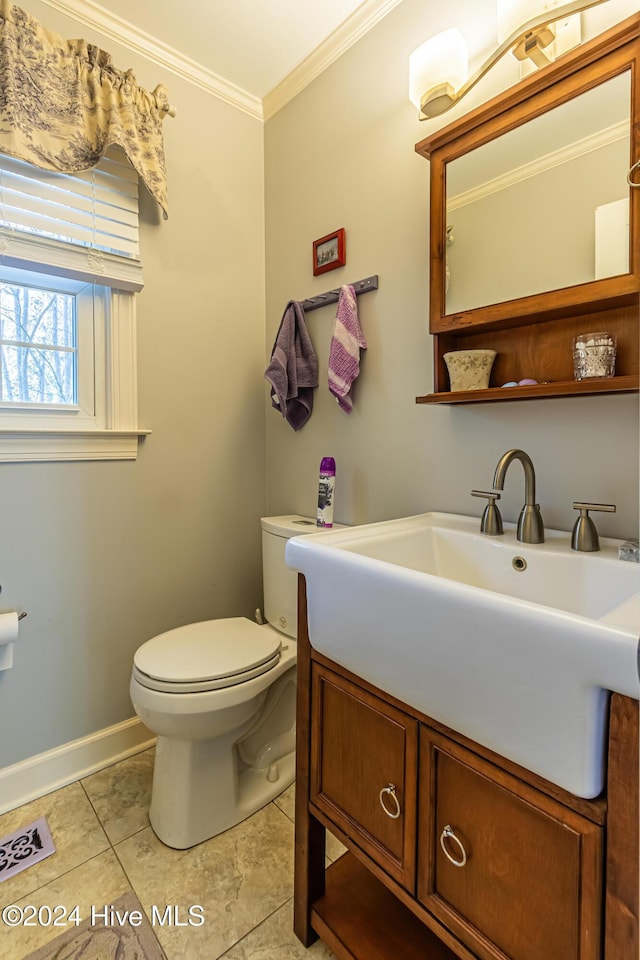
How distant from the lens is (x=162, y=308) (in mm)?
1593

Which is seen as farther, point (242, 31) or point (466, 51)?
point (242, 31)

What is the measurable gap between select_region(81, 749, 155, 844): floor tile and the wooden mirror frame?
1.43 metres

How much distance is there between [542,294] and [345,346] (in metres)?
0.60

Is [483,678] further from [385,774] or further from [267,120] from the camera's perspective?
[267,120]

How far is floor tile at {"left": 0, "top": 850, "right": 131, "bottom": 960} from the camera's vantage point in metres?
0.97

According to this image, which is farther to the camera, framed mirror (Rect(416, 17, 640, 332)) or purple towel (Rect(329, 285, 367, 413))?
purple towel (Rect(329, 285, 367, 413))

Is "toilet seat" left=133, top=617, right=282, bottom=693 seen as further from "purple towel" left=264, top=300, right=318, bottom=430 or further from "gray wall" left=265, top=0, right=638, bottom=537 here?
"purple towel" left=264, top=300, right=318, bottom=430

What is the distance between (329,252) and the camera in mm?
1562

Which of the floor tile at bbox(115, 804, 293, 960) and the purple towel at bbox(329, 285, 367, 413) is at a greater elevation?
the purple towel at bbox(329, 285, 367, 413)

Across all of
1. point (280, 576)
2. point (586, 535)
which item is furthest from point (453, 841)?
point (280, 576)

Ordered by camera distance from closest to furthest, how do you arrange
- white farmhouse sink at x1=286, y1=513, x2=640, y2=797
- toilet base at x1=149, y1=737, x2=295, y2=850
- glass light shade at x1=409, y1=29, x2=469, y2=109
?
white farmhouse sink at x1=286, y1=513, x2=640, y2=797 → glass light shade at x1=409, y1=29, x2=469, y2=109 → toilet base at x1=149, y1=737, x2=295, y2=850

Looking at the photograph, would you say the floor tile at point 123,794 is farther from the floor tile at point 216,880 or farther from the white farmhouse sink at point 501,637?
the white farmhouse sink at point 501,637

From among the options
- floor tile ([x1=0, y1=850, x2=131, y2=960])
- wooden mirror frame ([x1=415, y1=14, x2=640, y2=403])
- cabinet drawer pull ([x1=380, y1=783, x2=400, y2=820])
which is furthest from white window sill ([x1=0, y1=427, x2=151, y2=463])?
cabinet drawer pull ([x1=380, y1=783, x2=400, y2=820])

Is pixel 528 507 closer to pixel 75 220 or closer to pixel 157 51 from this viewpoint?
pixel 75 220
